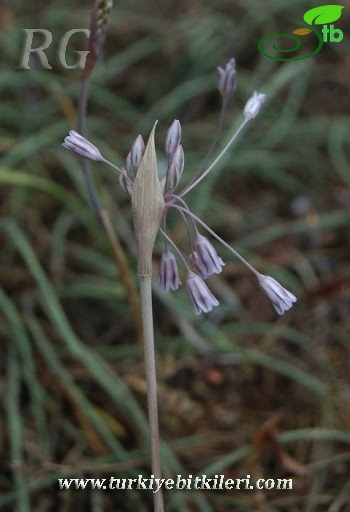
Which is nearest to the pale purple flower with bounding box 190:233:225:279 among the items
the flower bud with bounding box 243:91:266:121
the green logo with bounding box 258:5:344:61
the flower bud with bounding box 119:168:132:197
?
the flower bud with bounding box 119:168:132:197

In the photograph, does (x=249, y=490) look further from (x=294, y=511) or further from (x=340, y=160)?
(x=340, y=160)

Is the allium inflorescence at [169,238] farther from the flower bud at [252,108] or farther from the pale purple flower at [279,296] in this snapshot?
the flower bud at [252,108]

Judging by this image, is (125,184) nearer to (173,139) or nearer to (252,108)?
(173,139)

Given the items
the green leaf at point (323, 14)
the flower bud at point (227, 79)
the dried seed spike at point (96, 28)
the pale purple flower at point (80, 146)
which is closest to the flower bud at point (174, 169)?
the pale purple flower at point (80, 146)

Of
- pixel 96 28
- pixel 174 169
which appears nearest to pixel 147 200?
pixel 174 169

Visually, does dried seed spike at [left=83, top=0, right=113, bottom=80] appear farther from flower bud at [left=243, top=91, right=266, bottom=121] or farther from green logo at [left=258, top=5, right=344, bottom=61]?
green logo at [left=258, top=5, right=344, bottom=61]
